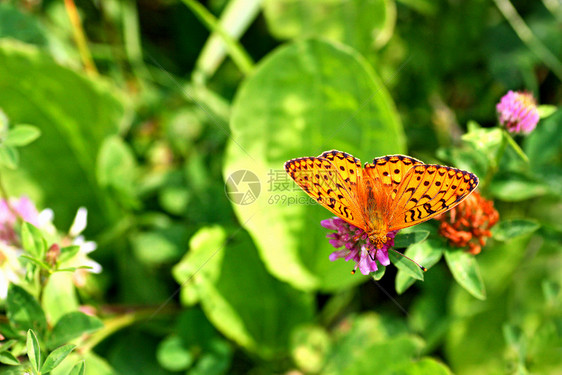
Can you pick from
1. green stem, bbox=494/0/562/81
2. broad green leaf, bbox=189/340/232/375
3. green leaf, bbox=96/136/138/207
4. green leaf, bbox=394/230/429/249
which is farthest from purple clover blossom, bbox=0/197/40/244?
green stem, bbox=494/0/562/81

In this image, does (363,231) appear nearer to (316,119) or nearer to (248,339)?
(316,119)

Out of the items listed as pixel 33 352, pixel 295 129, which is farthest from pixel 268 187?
pixel 33 352

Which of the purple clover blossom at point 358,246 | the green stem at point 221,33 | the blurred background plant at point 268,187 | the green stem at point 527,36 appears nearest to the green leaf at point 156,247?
the blurred background plant at point 268,187

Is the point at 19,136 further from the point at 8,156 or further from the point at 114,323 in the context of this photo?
the point at 114,323

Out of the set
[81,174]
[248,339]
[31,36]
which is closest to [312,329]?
[248,339]

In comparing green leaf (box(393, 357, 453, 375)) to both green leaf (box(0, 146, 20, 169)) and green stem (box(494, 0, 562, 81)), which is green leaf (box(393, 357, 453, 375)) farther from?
green stem (box(494, 0, 562, 81))

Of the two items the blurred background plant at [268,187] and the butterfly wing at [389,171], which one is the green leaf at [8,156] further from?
the butterfly wing at [389,171]

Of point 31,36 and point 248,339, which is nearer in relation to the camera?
point 248,339
